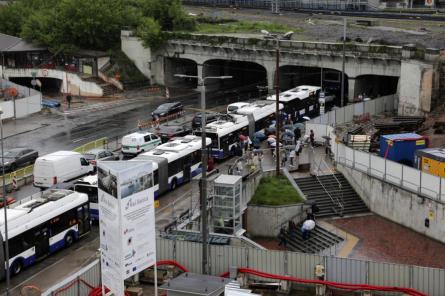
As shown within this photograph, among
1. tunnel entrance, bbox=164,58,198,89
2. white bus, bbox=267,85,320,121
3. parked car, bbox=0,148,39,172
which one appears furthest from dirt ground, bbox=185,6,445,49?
parked car, bbox=0,148,39,172

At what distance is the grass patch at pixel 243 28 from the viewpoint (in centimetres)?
9075

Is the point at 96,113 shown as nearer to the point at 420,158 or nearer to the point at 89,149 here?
the point at 89,149

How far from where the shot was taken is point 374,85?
73.9 metres

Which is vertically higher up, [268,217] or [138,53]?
[138,53]

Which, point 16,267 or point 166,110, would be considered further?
point 166,110

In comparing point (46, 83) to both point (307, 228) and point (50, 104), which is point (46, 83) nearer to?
point (50, 104)

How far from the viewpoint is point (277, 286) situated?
28906 mm

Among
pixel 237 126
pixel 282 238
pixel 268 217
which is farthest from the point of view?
pixel 237 126

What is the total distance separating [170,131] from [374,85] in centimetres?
2685

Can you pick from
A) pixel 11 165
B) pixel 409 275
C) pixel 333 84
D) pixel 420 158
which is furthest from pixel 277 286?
pixel 333 84

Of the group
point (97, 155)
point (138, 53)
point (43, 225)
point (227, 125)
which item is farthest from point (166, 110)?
point (43, 225)

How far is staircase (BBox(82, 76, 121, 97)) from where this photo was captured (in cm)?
8000

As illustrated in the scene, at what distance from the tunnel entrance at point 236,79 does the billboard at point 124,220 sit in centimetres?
5394

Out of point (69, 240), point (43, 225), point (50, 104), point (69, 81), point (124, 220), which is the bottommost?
point (69, 240)
